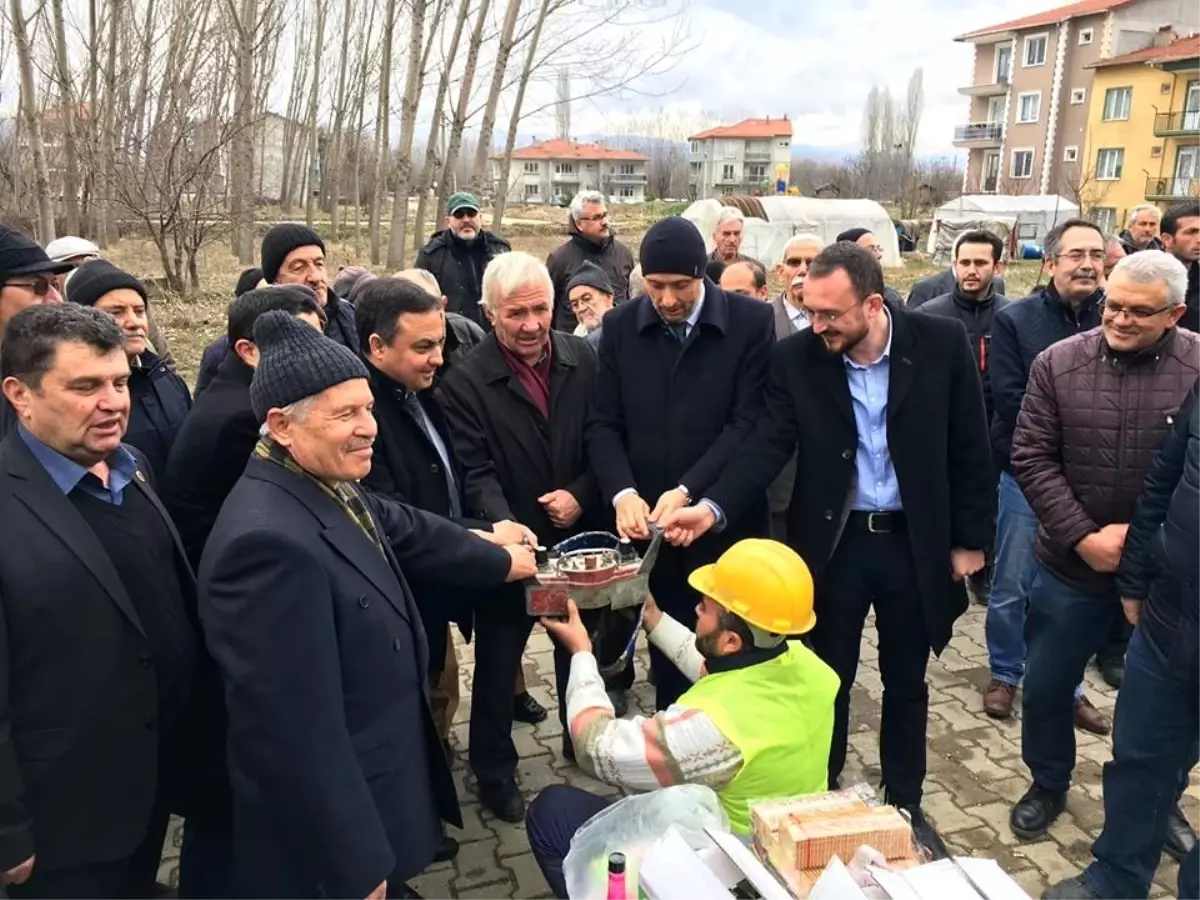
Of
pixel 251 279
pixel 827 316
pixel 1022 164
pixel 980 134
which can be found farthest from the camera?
pixel 980 134

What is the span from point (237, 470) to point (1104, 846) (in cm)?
324

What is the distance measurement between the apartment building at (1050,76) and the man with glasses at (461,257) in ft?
130

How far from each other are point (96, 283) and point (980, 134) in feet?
176

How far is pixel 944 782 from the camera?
3.93 meters

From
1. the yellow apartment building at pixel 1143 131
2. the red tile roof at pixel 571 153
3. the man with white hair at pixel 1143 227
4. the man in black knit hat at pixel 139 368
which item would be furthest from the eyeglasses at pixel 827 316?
the red tile roof at pixel 571 153

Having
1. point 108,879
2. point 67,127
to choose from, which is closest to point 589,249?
point 108,879

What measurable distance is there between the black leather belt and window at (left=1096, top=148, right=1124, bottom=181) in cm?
4494

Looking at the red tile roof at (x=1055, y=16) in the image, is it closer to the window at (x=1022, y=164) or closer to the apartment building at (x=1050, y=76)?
the apartment building at (x=1050, y=76)

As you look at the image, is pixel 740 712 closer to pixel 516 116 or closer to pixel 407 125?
pixel 407 125

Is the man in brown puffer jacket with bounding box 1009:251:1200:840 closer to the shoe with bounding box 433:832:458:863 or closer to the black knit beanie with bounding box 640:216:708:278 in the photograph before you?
the black knit beanie with bounding box 640:216:708:278

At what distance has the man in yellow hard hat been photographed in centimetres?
219

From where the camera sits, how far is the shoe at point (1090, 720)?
14.0 feet

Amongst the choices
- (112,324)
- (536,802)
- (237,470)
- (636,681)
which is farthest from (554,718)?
(112,324)

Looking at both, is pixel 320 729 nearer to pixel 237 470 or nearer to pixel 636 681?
pixel 237 470
